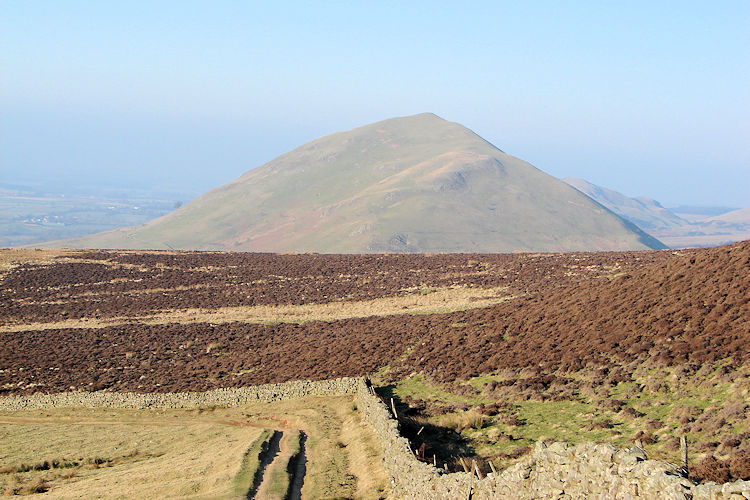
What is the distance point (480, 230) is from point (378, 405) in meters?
170

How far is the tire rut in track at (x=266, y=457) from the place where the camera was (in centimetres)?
2381

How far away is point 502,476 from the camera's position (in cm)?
1530

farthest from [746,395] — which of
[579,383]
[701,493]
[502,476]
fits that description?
[701,493]

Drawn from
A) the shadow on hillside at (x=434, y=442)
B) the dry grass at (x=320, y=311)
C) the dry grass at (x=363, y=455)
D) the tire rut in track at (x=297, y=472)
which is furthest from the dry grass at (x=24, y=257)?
the shadow on hillside at (x=434, y=442)

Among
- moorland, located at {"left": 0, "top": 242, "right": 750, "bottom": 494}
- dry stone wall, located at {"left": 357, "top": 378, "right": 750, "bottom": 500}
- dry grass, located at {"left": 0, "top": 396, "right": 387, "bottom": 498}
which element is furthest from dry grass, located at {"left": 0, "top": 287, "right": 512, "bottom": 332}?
dry stone wall, located at {"left": 357, "top": 378, "right": 750, "bottom": 500}

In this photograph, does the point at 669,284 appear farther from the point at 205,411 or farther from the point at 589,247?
the point at 589,247

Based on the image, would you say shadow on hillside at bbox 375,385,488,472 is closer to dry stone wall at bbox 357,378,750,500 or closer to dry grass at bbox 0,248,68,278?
dry stone wall at bbox 357,378,750,500

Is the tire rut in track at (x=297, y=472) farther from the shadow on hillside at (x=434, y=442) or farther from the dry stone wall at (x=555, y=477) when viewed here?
the shadow on hillside at (x=434, y=442)

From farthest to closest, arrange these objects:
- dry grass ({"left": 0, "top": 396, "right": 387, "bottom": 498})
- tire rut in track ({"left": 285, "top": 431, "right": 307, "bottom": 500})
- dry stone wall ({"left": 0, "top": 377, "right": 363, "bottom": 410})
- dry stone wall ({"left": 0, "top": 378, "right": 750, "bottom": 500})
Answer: dry stone wall ({"left": 0, "top": 377, "right": 363, "bottom": 410}), dry grass ({"left": 0, "top": 396, "right": 387, "bottom": 498}), tire rut in track ({"left": 285, "top": 431, "right": 307, "bottom": 500}), dry stone wall ({"left": 0, "top": 378, "right": 750, "bottom": 500})

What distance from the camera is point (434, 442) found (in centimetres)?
2495

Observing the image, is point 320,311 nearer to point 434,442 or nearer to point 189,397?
point 189,397

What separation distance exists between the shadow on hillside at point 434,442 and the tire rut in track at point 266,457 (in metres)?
5.58

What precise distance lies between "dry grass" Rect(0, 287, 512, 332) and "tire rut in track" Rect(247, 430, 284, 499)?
28104 mm

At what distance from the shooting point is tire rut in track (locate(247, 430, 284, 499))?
23.8m
